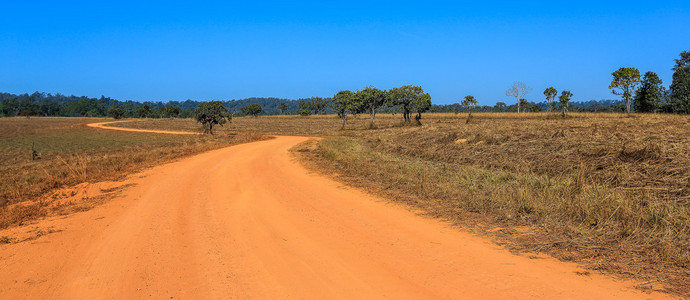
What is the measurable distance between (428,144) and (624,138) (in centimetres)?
849

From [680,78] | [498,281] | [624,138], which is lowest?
[498,281]

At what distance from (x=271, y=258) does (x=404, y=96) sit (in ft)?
143

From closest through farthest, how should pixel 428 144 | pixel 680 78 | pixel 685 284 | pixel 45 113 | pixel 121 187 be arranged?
pixel 685 284 → pixel 121 187 → pixel 428 144 → pixel 680 78 → pixel 45 113

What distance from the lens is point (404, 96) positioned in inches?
1874


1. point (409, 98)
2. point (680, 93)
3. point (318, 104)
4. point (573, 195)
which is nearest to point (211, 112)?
point (409, 98)

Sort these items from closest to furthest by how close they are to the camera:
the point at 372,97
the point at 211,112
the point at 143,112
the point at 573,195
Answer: the point at 573,195, the point at 211,112, the point at 372,97, the point at 143,112

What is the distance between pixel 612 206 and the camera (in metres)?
6.75

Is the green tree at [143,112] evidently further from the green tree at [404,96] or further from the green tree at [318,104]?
the green tree at [404,96]

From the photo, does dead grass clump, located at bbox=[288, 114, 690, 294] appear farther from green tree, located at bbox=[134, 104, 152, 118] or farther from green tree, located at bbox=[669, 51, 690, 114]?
green tree, located at bbox=[134, 104, 152, 118]

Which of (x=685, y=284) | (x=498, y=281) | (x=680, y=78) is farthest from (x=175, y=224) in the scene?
(x=680, y=78)

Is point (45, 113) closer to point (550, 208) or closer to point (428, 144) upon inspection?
point (428, 144)

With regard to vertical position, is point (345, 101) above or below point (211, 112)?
above

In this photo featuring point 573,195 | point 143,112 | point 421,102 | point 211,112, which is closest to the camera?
point 573,195

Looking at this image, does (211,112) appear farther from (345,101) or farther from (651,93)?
(651,93)
